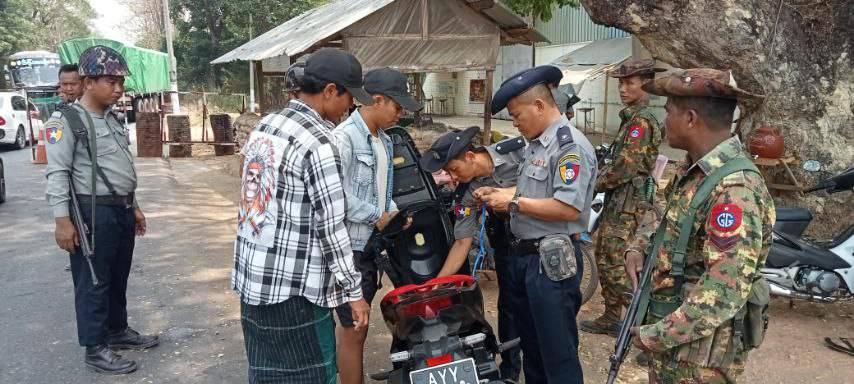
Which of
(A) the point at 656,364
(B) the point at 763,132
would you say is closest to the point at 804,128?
(B) the point at 763,132

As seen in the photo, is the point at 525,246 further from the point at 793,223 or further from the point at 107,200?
the point at 793,223

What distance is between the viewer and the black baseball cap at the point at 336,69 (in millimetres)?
2422

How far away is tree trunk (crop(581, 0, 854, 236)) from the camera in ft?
16.9

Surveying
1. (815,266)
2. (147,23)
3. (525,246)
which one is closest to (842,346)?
(815,266)

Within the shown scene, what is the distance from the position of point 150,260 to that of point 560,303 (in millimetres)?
4863

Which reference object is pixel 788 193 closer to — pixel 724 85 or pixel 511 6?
pixel 724 85

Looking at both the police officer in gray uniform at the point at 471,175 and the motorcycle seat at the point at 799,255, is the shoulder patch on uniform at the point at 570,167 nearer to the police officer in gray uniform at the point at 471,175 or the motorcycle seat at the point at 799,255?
the police officer in gray uniform at the point at 471,175

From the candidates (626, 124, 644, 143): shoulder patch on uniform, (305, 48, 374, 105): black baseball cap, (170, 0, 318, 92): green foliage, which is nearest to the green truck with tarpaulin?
(170, 0, 318, 92): green foliage

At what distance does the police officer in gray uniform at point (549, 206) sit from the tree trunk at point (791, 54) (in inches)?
117

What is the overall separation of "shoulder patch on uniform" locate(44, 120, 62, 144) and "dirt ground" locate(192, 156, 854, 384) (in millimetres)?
2273

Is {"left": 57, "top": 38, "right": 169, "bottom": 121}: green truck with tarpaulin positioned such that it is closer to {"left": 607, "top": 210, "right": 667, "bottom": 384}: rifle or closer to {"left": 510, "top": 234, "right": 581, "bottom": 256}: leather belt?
{"left": 510, "top": 234, "right": 581, "bottom": 256}: leather belt

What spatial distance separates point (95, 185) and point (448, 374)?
7.93 feet

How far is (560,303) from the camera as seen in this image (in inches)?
111

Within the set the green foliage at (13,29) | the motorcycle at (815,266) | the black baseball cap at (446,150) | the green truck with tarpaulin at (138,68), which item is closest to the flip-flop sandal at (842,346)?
the motorcycle at (815,266)
